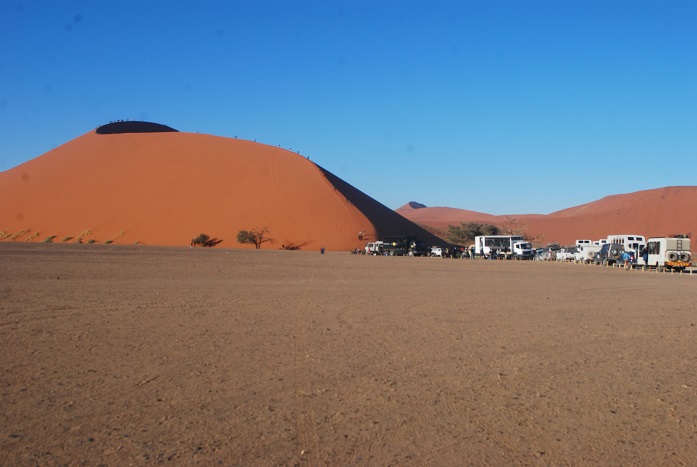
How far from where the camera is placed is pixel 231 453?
5.39 meters

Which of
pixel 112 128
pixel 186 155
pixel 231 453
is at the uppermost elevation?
pixel 112 128

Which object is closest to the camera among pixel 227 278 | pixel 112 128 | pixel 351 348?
pixel 351 348

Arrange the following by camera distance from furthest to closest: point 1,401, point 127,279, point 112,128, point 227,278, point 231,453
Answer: point 112,128 < point 227,278 < point 127,279 < point 1,401 < point 231,453

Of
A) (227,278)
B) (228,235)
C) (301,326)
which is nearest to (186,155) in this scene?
(228,235)

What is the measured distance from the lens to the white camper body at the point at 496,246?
65738 millimetres

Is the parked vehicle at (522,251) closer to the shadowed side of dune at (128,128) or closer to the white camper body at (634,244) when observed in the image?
the white camper body at (634,244)

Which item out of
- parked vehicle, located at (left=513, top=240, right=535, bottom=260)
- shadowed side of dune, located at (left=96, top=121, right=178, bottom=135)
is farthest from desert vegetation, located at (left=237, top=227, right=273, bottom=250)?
shadowed side of dune, located at (left=96, top=121, right=178, bottom=135)

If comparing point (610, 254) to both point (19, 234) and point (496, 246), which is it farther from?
point (19, 234)

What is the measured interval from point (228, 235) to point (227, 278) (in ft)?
181

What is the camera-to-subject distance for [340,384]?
781 centimetres

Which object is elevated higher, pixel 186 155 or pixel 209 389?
pixel 186 155

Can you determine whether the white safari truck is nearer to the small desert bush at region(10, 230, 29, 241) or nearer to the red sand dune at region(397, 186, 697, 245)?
the small desert bush at region(10, 230, 29, 241)

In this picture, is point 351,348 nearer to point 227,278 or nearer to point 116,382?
point 116,382

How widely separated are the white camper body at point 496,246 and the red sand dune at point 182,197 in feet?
64.3
